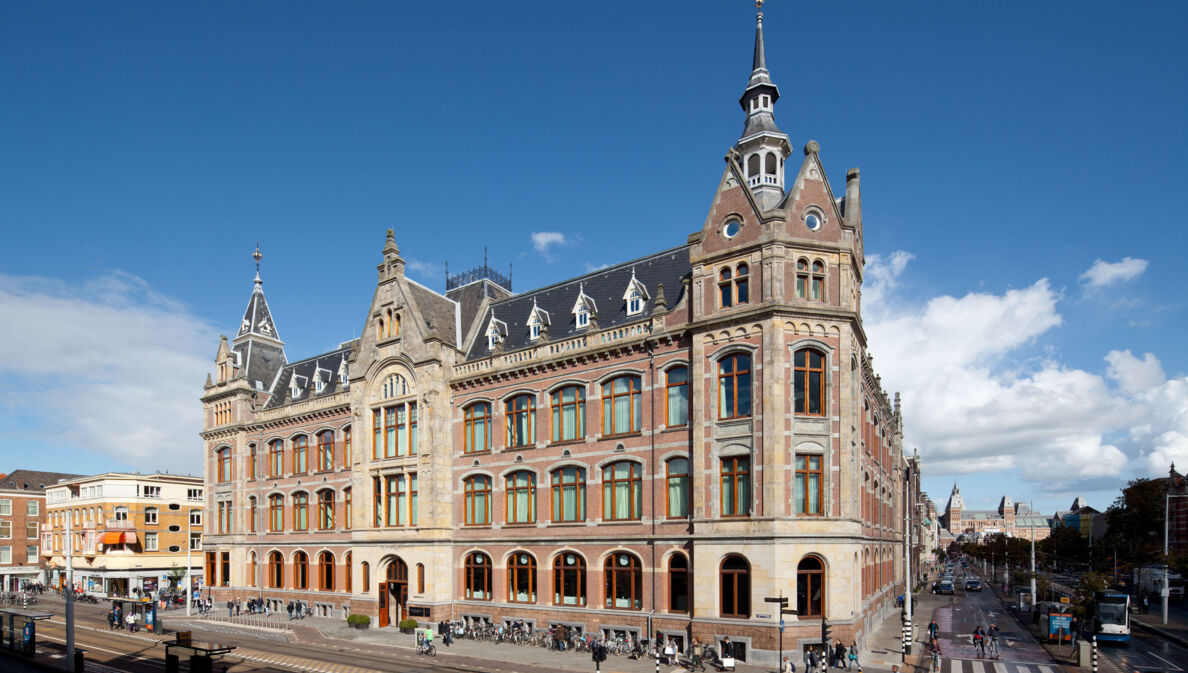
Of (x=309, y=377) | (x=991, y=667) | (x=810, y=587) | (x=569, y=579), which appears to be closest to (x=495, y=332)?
(x=569, y=579)

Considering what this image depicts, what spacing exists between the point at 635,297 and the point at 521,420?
391 inches

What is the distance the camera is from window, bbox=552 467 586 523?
4103 cm

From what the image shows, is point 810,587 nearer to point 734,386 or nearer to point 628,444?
point 734,386

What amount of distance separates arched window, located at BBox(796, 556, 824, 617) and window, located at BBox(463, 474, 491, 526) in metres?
19.4

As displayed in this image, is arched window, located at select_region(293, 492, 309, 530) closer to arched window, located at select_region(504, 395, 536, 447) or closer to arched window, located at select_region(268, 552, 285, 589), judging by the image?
arched window, located at select_region(268, 552, 285, 589)

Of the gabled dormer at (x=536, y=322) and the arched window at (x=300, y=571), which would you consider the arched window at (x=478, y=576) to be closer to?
the gabled dormer at (x=536, y=322)

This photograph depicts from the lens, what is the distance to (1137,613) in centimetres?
6241

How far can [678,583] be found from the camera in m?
36.9

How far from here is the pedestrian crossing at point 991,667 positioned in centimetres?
3409

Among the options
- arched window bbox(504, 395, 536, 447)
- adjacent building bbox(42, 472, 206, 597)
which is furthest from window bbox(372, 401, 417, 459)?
adjacent building bbox(42, 472, 206, 597)

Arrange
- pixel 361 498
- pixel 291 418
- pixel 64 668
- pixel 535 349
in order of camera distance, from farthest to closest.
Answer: pixel 291 418, pixel 361 498, pixel 535 349, pixel 64 668

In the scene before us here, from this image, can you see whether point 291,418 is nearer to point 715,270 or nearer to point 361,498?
point 361,498

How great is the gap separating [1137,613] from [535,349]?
183 feet

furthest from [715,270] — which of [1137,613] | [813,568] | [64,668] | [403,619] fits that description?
[1137,613]
